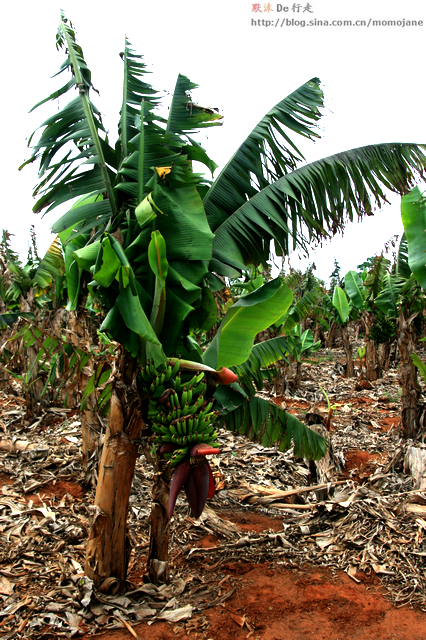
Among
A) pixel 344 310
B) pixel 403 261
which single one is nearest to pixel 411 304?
pixel 403 261

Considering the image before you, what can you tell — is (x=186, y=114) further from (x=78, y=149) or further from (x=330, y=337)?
(x=330, y=337)

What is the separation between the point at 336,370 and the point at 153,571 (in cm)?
1475

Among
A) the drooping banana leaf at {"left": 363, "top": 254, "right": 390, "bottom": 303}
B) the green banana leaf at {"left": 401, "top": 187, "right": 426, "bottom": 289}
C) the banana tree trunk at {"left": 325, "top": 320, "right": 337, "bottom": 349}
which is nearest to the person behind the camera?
the green banana leaf at {"left": 401, "top": 187, "right": 426, "bottom": 289}

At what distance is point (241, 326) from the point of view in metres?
3.68

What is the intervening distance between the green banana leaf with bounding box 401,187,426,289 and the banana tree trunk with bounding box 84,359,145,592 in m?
4.04

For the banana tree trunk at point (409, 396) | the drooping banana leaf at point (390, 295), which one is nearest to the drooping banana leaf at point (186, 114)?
the banana tree trunk at point (409, 396)

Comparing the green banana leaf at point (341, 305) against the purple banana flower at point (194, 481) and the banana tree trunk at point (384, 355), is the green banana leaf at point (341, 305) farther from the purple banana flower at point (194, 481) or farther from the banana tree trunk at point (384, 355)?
the purple banana flower at point (194, 481)

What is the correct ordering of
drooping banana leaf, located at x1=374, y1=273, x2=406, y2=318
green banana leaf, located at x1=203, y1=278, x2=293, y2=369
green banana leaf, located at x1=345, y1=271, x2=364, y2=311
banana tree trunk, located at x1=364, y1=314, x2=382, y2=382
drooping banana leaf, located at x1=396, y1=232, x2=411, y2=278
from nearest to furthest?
green banana leaf, located at x1=203, y1=278, x2=293, y2=369, drooping banana leaf, located at x1=396, y1=232, x2=411, y2=278, drooping banana leaf, located at x1=374, y1=273, x2=406, y2=318, green banana leaf, located at x1=345, y1=271, x2=364, y2=311, banana tree trunk, located at x1=364, y1=314, x2=382, y2=382

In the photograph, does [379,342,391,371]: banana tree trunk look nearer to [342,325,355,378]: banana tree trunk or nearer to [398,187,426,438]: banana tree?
[342,325,355,378]: banana tree trunk

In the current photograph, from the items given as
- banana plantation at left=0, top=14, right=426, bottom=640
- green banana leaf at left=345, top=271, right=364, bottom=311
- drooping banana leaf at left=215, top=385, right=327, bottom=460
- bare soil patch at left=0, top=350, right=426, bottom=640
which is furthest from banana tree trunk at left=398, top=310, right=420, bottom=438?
green banana leaf at left=345, top=271, right=364, bottom=311

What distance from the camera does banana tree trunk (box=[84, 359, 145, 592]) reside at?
346 centimetres

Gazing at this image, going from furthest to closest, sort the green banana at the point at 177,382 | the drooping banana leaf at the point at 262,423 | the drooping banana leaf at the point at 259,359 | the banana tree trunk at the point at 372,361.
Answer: the banana tree trunk at the point at 372,361 → the drooping banana leaf at the point at 259,359 → the drooping banana leaf at the point at 262,423 → the green banana at the point at 177,382

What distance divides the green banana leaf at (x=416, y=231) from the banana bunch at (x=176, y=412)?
3613 mm

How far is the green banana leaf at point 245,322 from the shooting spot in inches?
134
